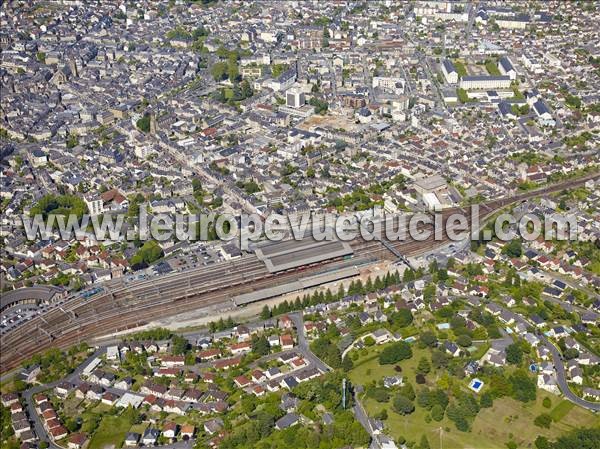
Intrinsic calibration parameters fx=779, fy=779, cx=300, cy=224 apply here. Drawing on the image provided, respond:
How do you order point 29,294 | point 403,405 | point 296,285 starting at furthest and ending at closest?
1. point 296,285
2. point 29,294
3. point 403,405

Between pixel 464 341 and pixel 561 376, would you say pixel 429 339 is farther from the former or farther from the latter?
pixel 561 376

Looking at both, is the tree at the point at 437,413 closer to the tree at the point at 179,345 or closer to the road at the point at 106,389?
the road at the point at 106,389

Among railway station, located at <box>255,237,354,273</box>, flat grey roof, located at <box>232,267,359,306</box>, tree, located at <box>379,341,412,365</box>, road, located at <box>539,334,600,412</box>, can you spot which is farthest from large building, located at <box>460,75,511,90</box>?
tree, located at <box>379,341,412,365</box>

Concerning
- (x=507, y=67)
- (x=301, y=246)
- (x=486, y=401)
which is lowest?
(x=486, y=401)

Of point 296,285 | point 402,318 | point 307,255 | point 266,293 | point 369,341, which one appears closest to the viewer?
point 369,341

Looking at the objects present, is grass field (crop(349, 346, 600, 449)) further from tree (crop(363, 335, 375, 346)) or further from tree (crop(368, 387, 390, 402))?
tree (crop(363, 335, 375, 346))

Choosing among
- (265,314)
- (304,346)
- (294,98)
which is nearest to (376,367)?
(304,346)

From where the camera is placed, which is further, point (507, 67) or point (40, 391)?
point (507, 67)
